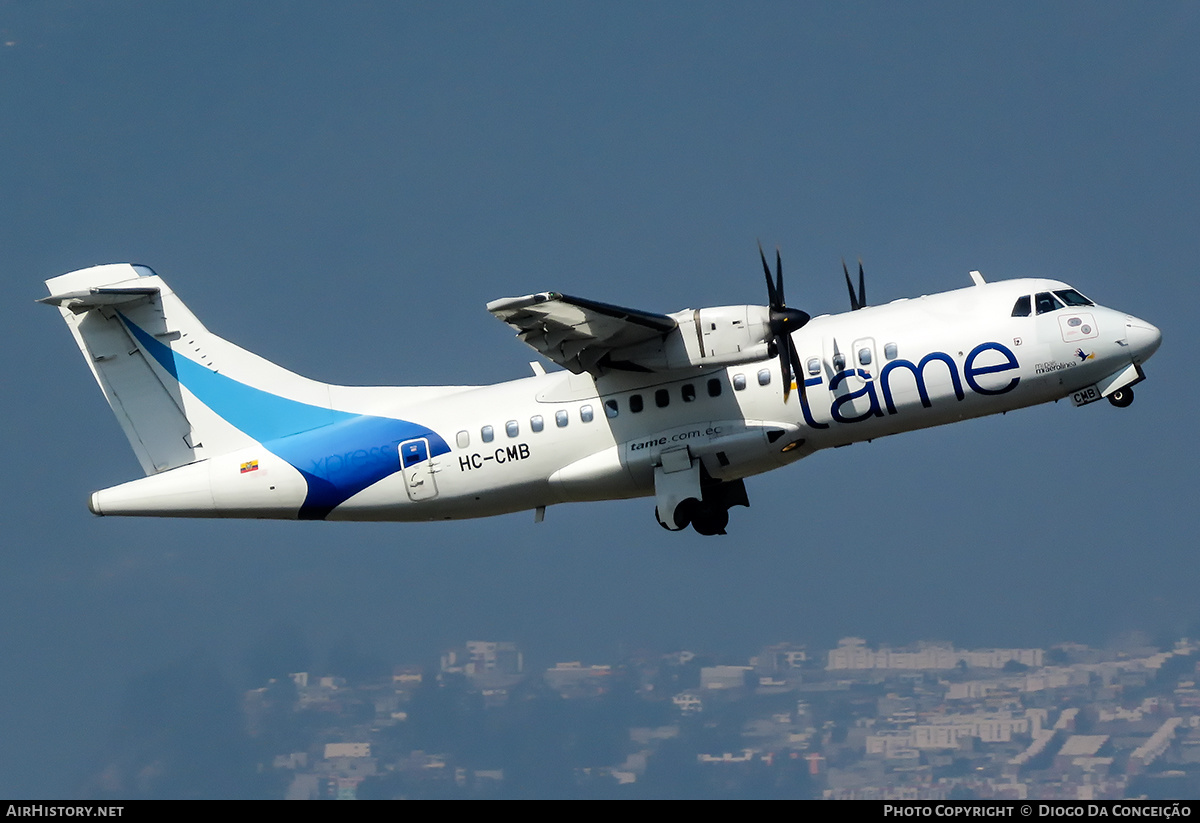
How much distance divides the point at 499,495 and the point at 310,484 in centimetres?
352

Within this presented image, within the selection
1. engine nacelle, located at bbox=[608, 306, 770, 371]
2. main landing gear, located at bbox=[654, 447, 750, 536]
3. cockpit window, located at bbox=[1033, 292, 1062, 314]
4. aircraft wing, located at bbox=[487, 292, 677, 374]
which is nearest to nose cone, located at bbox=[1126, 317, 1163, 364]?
cockpit window, located at bbox=[1033, 292, 1062, 314]

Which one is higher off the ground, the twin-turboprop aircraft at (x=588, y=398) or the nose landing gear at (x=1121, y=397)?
the twin-turboprop aircraft at (x=588, y=398)

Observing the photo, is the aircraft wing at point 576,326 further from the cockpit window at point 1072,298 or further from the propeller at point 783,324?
the cockpit window at point 1072,298

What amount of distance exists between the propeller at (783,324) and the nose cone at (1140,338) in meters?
5.49

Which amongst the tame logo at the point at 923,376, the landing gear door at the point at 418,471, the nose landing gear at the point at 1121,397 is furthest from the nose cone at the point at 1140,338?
the landing gear door at the point at 418,471

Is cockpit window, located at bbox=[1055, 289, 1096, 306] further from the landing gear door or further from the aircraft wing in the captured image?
the landing gear door

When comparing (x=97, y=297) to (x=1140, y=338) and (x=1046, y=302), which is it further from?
(x=1140, y=338)

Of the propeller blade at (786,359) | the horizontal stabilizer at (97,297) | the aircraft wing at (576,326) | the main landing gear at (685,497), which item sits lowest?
the main landing gear at (685,497)

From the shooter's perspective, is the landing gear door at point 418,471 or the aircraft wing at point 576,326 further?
the landing gear door at point 418,471

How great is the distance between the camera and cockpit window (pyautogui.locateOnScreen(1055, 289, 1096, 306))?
79.0 ft

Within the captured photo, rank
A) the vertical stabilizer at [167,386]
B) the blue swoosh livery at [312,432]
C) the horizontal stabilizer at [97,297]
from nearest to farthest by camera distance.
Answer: the horizontal stabilizer at [97,297] < the blue swoosh livery at [312,432] < the vertical stabilizer at [167,386]

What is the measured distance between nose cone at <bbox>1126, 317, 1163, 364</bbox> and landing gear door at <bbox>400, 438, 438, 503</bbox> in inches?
483

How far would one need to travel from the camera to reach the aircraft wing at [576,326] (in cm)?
2245
